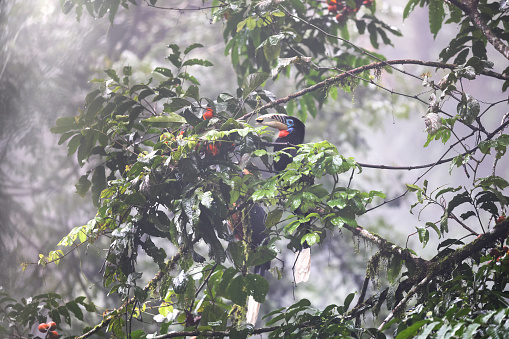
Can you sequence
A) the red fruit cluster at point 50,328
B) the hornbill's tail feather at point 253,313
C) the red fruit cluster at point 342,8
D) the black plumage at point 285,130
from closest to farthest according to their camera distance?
the red fruit cluster at point 50,328 < the hornbill's tail feather at point 253,313 < the black plumage at point 285,130 < the red fruit cluster at point 342,8

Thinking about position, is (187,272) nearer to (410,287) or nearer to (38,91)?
(410,287)

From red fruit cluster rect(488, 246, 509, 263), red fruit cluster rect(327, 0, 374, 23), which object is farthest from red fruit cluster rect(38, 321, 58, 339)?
red fruit cluster rect(327, 0, 374, 23)

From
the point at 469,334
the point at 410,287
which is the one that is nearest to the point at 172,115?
the point at 410,287

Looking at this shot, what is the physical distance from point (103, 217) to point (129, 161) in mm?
213

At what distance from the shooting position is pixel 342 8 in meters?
1.80

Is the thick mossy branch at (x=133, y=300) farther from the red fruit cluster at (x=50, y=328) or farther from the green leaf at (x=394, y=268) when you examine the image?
the green leaf at (x=394, y=268)

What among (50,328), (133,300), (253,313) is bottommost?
(50,328)

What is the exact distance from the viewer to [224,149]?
1292 mm

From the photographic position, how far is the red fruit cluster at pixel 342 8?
1791 millimetres

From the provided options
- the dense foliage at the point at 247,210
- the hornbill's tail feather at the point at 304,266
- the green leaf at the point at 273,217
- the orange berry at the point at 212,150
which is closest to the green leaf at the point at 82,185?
the dense foliage at the point at 247,210

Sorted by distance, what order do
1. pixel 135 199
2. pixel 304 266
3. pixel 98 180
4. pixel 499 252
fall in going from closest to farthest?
pixel 499 252 → pixel 135 199 → pixel 98 180 → pixel 304 266

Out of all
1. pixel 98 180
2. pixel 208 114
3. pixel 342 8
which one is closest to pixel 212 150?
pixel 208 114

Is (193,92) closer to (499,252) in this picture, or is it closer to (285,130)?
(285,130)

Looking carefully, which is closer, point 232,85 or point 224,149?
point 224,149
